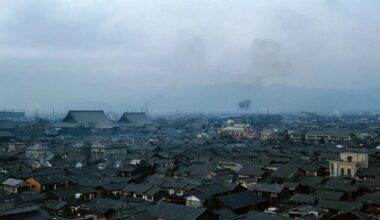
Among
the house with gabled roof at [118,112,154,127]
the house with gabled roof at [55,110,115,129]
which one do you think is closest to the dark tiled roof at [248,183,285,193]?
the house with gabled roof at [55,110,115,129]

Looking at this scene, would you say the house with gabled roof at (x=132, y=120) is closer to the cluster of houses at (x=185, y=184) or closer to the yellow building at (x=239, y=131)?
the yellow building at (x=239, y=131)

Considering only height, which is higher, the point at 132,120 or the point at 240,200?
the point at 132,120

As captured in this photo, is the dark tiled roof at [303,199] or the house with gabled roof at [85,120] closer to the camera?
the dark tiled roof at [303,199]

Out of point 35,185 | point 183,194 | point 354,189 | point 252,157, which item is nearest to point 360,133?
point 252,157

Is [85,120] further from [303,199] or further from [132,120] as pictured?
[303,199]

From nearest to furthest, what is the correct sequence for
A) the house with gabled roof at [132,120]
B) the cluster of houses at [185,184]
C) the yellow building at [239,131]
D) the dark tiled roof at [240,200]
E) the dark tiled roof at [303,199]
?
the cluster of houses at [185,184] → the dark tiled roof at [240,200] → the dark tiled roof at [303,199] → the yellow building at [239,131] → the house with gabled roof at [132,120]

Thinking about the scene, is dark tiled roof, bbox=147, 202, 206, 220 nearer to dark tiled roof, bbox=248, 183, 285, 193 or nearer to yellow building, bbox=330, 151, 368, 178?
dark tiled roof, bbox=248, 183, 285, 193

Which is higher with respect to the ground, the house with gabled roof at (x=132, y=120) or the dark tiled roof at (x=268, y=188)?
the house with gabled roof at (x=132, y=120)

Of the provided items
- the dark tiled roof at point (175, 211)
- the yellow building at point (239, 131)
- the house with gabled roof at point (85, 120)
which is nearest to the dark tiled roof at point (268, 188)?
the dark tiled roof at point (175, 211)

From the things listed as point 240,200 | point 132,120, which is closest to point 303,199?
point 240,200

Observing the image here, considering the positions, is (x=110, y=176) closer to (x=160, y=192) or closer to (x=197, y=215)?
(x=160, y=192)

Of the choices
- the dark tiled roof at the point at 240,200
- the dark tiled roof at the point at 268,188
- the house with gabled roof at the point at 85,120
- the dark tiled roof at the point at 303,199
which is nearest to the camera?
the dark tiled roof at the point at 240,200
